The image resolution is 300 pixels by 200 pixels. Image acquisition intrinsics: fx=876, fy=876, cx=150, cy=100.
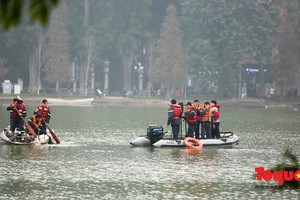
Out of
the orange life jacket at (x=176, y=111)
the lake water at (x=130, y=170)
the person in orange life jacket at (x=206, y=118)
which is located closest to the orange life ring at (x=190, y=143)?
the lake water at (x=130, y=170)

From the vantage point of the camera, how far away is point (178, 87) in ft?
384

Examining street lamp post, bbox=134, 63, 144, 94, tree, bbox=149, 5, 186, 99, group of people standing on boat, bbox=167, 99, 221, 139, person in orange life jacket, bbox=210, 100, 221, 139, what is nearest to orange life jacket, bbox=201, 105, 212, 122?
group of people standing on boat, bbox=167, 99, 221, 139

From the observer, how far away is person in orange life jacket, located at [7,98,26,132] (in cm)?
3341

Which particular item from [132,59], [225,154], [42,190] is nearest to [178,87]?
[132,59]

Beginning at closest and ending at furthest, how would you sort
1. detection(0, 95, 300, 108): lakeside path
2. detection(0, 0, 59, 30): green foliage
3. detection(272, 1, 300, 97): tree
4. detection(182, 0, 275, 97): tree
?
detection(0, 0, 59, 30): green foliage < detection(0, 95, 300, 108): lakeside path < detection(272, 1, 300, 97): tree < detection(182, 0, 275, 97): tree

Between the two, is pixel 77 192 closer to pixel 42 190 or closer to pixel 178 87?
pixel 42 190

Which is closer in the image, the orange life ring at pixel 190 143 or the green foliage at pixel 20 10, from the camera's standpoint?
the green foliage at pixel 20 10

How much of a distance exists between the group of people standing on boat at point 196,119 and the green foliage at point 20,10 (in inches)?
1071

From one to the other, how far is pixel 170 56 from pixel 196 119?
249ft

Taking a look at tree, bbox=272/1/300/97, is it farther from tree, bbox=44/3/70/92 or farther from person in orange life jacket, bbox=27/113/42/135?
person in orange life jacket, bbox=27/113/42/135

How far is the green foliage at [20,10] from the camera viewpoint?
5.99 meters

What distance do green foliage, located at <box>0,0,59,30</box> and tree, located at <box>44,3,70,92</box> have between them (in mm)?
99801

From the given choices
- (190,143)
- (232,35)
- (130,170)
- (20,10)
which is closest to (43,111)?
(190,143)

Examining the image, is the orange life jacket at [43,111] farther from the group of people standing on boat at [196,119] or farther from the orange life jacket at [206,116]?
the orange life jacket at [206,116]
